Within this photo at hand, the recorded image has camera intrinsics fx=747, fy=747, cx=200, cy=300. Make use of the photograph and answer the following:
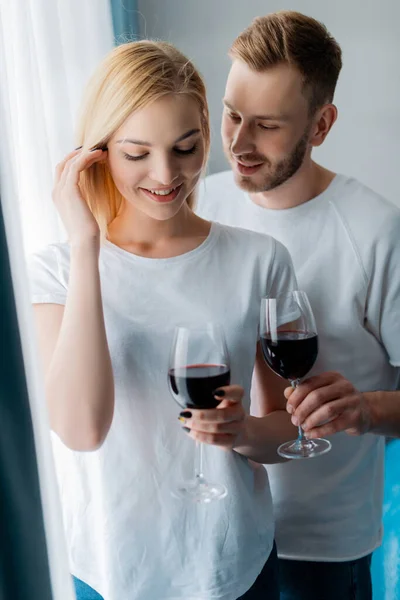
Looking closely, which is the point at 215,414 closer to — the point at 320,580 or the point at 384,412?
the point at 384,412

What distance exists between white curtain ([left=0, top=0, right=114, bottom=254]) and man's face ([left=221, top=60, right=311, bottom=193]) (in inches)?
17.4

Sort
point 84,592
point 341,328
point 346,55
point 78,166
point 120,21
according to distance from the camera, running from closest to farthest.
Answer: point 78,166
point 84,592
point 341,328
point 120,21
point 346,55

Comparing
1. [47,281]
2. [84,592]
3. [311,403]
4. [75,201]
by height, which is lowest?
[84,592]

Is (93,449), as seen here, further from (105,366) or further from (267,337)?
(267,337)

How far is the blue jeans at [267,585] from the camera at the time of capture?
4.22ft

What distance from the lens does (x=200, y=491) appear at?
1.16 m

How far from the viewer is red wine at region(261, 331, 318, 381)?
48.6 inches

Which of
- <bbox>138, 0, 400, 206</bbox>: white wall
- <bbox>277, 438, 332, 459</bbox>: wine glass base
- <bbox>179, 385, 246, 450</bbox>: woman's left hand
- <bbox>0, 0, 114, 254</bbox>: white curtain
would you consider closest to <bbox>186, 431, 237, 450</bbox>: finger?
<bbox>179, 385, 246, 450</bbox>: woman's left hand

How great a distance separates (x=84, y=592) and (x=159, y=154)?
841mm

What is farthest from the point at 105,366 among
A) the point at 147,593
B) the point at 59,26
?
the point at 59,26

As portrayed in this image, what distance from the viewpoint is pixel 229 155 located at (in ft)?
5.33

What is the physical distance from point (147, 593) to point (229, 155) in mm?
→ 903

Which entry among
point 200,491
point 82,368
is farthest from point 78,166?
point 200,491

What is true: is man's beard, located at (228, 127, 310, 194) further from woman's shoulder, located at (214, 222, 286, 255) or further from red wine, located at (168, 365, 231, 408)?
red wine, located at (168, 365, 231, 408)
